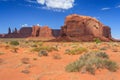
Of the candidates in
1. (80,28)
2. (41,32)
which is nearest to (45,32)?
(41,32)

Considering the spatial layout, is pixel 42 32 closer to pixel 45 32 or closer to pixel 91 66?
pixel 45 32

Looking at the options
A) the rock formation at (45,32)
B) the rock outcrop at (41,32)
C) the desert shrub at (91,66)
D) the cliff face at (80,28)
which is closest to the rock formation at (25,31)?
the rock outcrop at (41,32)

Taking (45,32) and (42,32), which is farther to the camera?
(45,32)

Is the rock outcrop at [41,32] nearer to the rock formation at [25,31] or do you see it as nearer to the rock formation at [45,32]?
the rock formation at [45,32]

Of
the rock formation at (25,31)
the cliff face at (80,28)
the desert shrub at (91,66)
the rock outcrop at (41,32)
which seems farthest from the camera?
the rock formation at (25,31)

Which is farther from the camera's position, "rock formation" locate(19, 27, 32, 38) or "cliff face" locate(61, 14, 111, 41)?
"rock formation" locate(19, 27, 32, 38)

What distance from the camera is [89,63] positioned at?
426 inches

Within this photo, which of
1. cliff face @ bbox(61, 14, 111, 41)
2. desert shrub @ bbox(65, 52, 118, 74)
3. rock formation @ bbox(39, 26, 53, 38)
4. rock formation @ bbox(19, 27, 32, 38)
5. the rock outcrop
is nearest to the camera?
desert shrub @ bbox(65, 52, 118, 74)

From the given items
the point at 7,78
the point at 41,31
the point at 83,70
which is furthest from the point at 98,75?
the point at 41,31

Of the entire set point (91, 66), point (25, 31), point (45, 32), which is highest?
point (91, 66)

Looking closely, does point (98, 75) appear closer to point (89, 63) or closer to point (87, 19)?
point (89, 63)

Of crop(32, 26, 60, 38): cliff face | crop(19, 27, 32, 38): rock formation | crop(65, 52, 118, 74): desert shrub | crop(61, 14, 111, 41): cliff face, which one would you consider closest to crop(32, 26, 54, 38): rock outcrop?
crop(32, 26, 60, 38): cliff face

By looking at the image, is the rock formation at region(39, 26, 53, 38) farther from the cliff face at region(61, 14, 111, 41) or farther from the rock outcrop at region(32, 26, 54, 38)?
the cliff face at region(61, 14, 111, 41)

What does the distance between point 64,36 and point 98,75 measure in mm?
65813
